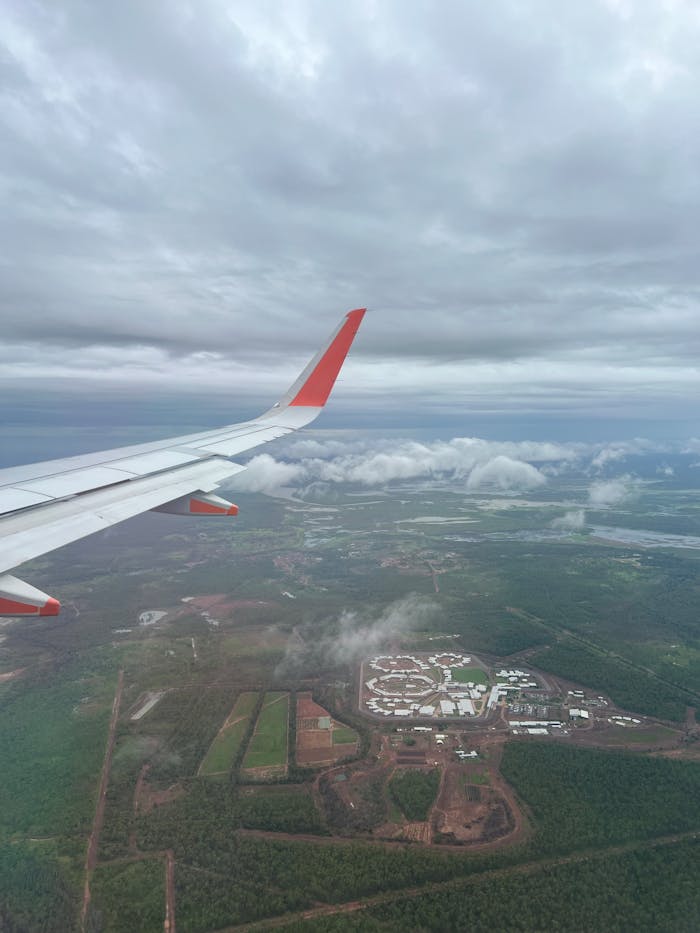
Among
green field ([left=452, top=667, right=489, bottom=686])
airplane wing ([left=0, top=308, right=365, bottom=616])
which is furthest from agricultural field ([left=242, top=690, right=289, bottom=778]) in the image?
airplane wing ([left=0, top=308, right=365, bottom=616])

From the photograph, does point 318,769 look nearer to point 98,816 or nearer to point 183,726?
point 183,726

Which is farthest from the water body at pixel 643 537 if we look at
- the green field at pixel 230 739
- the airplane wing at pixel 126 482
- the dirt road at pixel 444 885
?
the airplane wing at pixel 126 482

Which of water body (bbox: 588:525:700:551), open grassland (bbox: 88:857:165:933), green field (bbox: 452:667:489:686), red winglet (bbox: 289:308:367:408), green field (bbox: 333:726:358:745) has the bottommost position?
water body (bbox: 588:525:700:551)

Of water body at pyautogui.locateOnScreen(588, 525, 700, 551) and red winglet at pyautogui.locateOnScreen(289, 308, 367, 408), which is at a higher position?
red winglet at pyautogui.locateOnScreen(289, 308, 367, 408)

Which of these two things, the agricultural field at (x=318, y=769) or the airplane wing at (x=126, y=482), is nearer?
the airplane wing at (x=126, y=482)

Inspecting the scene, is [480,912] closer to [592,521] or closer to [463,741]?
[463,741]

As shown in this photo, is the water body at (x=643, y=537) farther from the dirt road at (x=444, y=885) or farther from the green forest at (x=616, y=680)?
the dirt road at (x=444, y=885)

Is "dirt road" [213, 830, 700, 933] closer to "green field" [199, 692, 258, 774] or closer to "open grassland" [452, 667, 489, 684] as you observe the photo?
"green field" [199, 692, 258, 774]
